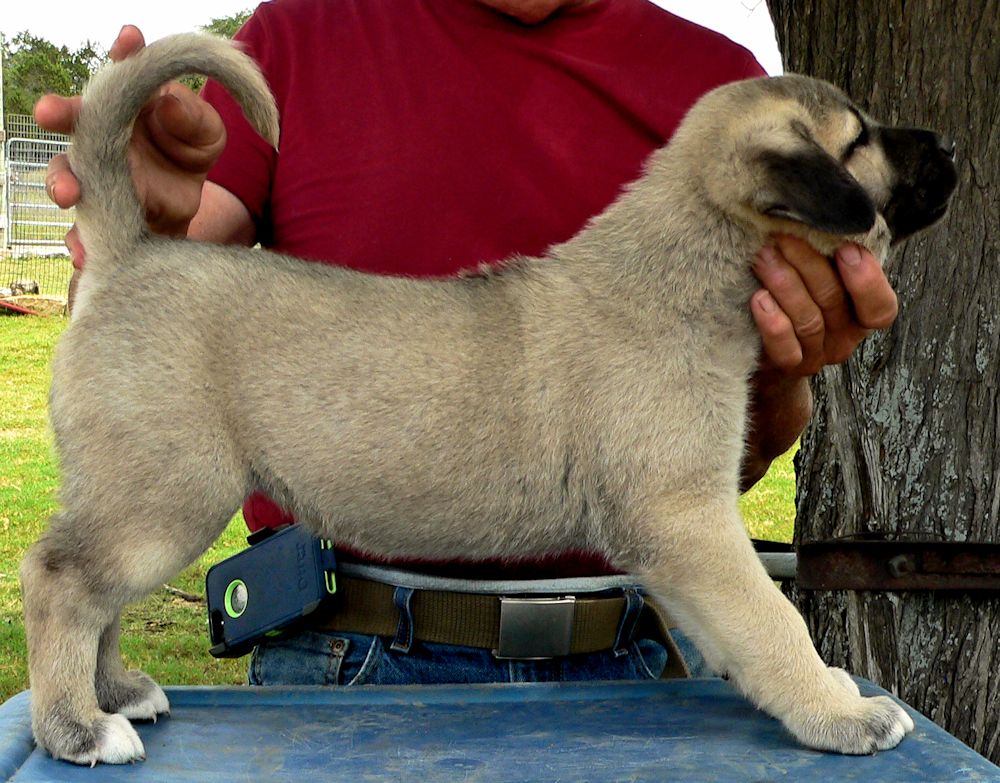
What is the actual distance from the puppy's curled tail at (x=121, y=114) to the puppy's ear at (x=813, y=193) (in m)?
1.22

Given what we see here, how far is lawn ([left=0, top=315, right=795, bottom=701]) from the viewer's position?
23.0ft

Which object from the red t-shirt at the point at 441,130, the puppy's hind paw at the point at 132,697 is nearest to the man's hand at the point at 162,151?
the red t-shirt at the point at 441,130

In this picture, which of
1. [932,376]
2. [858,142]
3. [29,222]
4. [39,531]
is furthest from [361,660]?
[29,222]

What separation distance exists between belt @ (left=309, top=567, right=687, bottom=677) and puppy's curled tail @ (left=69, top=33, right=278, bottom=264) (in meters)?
1.14

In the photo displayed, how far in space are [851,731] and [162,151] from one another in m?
2.22

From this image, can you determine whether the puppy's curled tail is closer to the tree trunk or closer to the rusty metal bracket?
the rusty metal bracket

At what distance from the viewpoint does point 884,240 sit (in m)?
3.03

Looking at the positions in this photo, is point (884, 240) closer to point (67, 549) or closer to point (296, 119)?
point (296, 119)

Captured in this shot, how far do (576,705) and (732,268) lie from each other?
1.20 metres

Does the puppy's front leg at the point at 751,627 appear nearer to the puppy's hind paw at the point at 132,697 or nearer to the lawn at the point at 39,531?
the puppy's hind paw at the point at 132,697

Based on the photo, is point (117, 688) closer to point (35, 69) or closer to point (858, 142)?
point (858, 142)

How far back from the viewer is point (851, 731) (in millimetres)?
2705

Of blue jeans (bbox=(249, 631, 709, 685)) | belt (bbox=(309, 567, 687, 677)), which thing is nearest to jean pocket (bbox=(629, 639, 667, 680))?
blue jeans (bbox=(249, 631, 709, 685))

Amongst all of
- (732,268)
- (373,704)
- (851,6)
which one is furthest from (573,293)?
(851,6)
